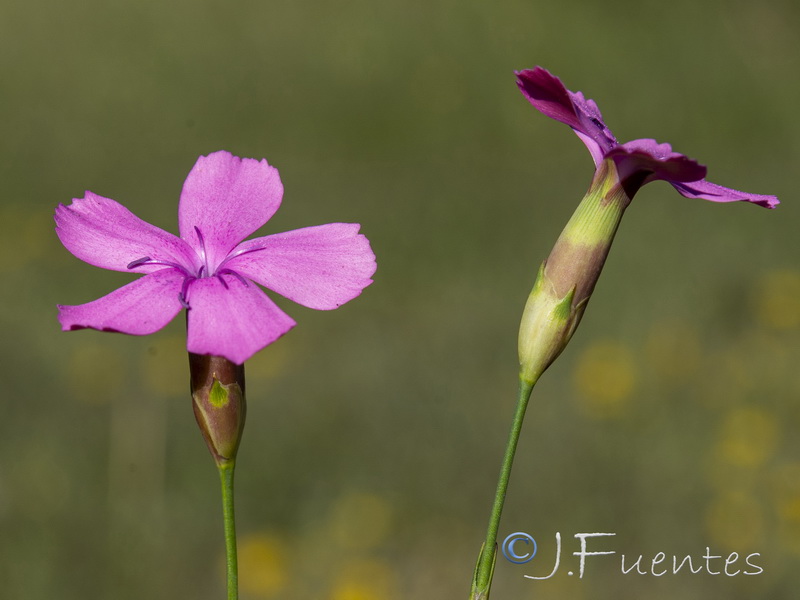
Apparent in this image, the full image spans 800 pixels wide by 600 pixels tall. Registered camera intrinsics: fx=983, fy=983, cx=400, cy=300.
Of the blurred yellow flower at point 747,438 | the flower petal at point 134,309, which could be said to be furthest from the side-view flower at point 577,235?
the blurred yellow flower at point 747,438

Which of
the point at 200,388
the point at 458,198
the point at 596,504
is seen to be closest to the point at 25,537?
the point at 596,504

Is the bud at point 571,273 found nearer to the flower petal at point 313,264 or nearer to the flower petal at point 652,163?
the flower petal at point 652,163

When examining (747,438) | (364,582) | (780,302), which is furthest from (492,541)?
A: (780,302)

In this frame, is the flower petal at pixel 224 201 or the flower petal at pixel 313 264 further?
the flower petal at pixel 224 201

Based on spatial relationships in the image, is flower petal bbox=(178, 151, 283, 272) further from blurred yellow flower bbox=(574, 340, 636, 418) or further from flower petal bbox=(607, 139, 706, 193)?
blurred yellow flower bbox=(574, 340, 636, 418)

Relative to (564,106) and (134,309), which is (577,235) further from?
(134,309)
